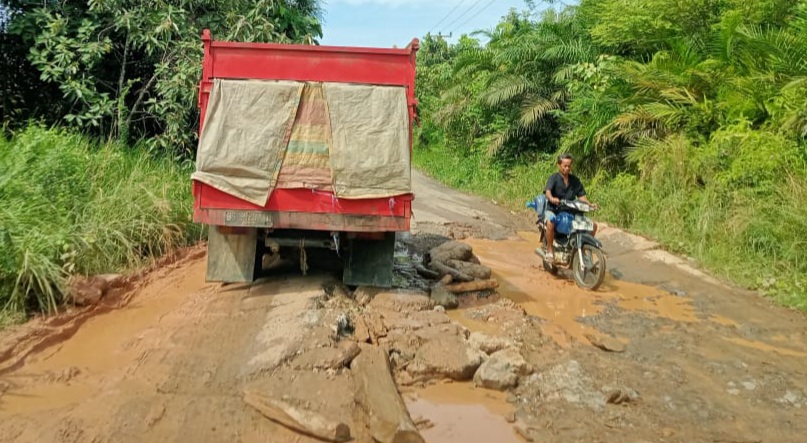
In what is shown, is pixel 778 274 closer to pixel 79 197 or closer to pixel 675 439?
pixel 675 439

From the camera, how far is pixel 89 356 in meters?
5.09

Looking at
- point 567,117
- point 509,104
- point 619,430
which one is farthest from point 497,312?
point 509,104

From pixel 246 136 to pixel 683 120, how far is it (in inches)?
321

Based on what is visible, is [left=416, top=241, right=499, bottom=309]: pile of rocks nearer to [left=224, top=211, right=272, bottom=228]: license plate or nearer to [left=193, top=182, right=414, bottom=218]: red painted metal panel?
[left=193, top=182, right=414, bottom=218]: red painted metal panel

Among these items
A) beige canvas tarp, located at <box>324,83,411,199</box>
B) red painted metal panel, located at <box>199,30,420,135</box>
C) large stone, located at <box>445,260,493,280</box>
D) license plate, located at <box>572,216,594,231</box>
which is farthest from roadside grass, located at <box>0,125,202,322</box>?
license plate, located at <box>572,216,594,231</box>

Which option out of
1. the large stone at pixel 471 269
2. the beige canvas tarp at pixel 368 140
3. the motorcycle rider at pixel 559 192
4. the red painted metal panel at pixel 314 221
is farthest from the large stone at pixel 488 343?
the motorcycle rider at pixel 559 192

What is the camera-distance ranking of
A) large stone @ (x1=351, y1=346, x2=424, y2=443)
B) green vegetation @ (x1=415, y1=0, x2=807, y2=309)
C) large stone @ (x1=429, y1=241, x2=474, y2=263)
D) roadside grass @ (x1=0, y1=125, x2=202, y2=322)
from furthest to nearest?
green vegetation @ (x1=415, y1=0, x2=807, y2=309), large stone @ (x1=429, y1=241, x2=474, y2=263), roadside grass @ (x1=0, y1=125, x2=202, y2=322), large stone @ (x1=351, y1=346, x2=424, y2=443)

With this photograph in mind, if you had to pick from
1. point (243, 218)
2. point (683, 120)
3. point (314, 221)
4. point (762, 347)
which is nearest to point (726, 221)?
point (683, 120)

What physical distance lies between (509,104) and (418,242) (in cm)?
969

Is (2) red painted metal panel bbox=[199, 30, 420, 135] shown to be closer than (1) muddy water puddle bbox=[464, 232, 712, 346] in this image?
Yes

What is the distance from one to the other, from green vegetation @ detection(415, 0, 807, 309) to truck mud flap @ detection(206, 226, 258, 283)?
18.6 ft

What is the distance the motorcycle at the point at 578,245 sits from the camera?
7.58 m

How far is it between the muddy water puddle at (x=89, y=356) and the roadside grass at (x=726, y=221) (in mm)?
6354

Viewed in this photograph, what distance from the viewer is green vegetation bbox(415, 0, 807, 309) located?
8312mm
